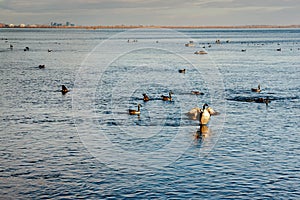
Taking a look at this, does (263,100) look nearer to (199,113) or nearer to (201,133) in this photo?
(199,113)

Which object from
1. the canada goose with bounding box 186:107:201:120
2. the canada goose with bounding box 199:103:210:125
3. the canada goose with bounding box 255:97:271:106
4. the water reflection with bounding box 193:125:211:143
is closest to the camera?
the water reflection with bounding box 193:125:211:143

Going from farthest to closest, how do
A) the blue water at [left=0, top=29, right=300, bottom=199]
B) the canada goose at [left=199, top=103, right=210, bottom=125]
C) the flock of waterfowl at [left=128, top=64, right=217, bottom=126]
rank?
1. the flock of waterfowl at [left=128, top=64, right=217, bottom=126]
2. the canada goose at [left=199, top=103, right=210, bottom=125]
3. the blue water at [left=0, top=29, right=300, bottom=199]

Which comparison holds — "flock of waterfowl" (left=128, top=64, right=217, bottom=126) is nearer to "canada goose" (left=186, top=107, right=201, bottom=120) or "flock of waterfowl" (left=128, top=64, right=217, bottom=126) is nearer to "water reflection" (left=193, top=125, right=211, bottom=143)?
"canada goose" (left=186, top=107, right=201, bottom=120)

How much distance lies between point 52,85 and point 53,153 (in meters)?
35.2

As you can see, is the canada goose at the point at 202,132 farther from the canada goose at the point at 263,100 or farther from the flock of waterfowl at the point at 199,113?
the canada goose at the point at 263,100

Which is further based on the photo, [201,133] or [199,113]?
[199,113]

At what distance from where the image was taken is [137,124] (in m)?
42.6

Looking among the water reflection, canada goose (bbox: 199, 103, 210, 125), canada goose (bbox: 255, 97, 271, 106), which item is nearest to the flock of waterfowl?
canada goose (bbox: 199, 103, 210, 125)

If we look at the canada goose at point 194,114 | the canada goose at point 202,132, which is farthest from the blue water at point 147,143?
the canada goose at point 194,114

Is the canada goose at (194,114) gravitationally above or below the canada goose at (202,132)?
above

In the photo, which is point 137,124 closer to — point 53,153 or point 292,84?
point 53,153

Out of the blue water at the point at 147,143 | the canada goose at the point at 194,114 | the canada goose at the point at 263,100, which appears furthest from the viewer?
the canada goose at the point at 263,100

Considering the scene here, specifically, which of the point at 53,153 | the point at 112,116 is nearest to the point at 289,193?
the point at 53,153

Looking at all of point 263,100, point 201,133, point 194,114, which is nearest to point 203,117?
point 201,133
